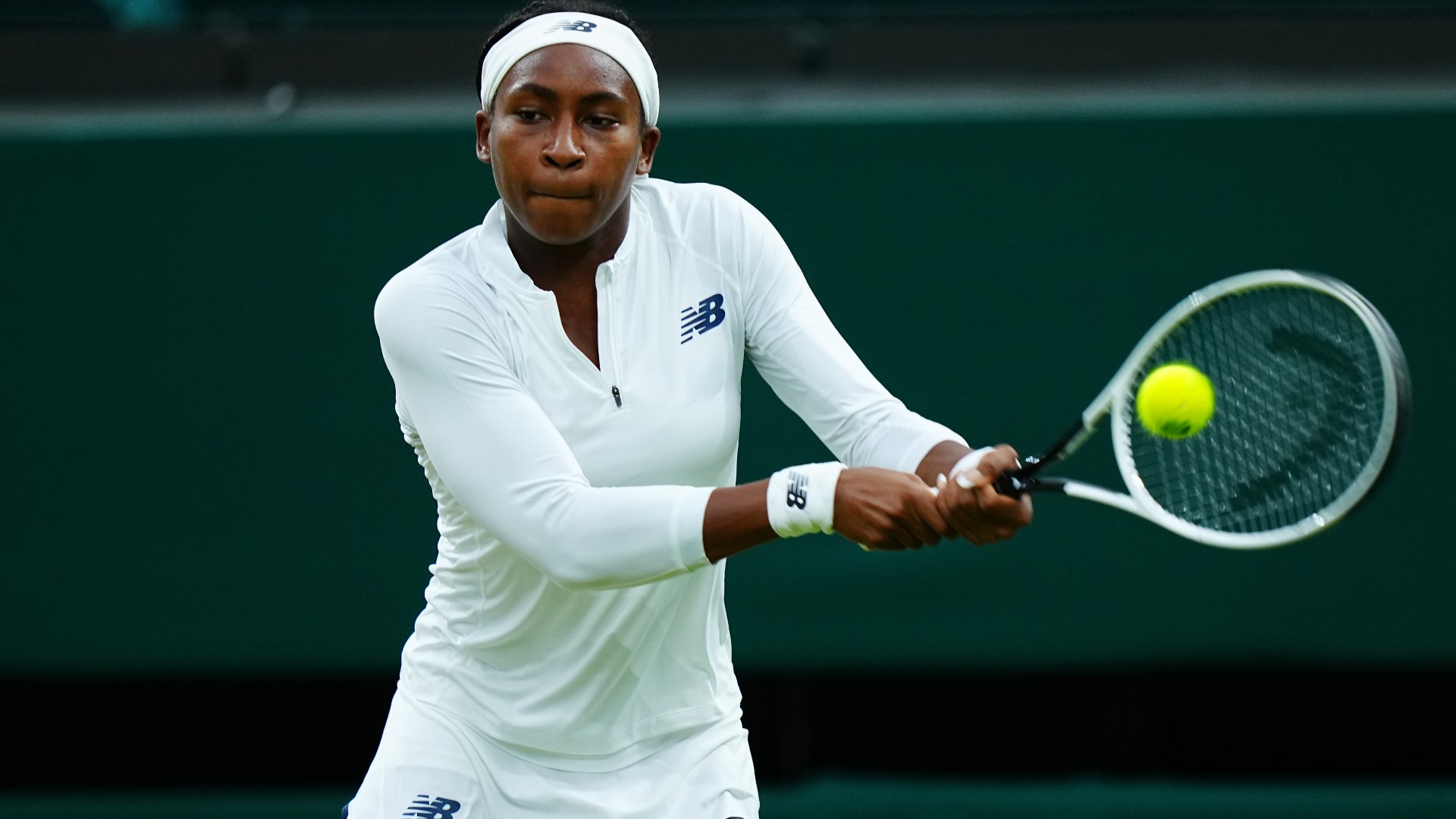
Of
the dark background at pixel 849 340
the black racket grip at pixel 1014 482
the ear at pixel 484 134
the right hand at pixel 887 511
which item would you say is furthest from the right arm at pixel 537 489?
the dark background at pixel 849 340

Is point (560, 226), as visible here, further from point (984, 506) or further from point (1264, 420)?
point (1264, 420)

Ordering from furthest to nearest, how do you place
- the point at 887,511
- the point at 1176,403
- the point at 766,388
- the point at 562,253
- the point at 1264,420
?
1. the point at 766,388
2. the point at 1264,420
3. the point at 562,253
4. the point at 1176,403
5. the point at 887,511

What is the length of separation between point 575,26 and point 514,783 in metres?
1.08

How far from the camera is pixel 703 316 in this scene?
2.39 meters

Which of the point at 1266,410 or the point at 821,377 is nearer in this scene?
the point at 821,377

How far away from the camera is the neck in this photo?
7.78 feet

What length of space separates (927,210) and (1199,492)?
5.55ft

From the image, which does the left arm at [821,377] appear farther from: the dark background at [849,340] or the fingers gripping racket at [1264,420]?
the dark background at [849,340]

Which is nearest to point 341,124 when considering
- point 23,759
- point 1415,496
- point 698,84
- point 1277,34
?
point 698,84

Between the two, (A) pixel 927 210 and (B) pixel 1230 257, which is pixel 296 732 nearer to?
(A) pixel 927 210

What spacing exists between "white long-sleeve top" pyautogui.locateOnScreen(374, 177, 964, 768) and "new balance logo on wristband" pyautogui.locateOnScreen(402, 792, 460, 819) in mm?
123

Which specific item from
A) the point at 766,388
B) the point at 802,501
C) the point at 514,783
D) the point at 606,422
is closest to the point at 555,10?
the point at 606,422

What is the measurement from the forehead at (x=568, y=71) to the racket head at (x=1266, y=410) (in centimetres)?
83

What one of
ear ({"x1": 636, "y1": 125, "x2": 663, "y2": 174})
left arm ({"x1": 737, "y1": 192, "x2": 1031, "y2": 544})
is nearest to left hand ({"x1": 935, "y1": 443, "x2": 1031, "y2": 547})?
left arm ({"x1": 737, "y1": 192, "x2": 1031, "y2": 544})
